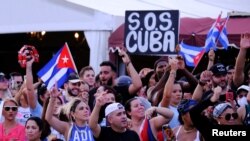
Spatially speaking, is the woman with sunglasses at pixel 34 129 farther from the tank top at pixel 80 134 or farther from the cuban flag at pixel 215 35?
the cuban flag at pixel 215 35

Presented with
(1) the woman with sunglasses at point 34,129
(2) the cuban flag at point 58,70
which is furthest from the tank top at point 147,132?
(2) the cuban flag at point 58,70

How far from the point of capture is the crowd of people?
718 centimetres

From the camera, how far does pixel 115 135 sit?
7703 millimetres

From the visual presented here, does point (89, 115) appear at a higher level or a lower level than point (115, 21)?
lower

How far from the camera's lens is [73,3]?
1410 centimetres

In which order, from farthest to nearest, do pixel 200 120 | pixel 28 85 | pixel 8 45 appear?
1. pixel 8 45
2. pixel 28 85
3. pixel 200 120

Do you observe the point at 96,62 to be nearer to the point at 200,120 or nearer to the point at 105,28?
the point at 105,28

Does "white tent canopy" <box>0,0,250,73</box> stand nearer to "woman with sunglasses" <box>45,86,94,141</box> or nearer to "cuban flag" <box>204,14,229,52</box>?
"cuban flag" <box>204,14,229,52</box>

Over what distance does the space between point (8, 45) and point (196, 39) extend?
6.03m

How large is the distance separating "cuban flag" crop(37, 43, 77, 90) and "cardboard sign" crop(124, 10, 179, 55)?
1.35 meters

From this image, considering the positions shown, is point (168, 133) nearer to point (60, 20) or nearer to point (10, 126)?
point (10, 126)

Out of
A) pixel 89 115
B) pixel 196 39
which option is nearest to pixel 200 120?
pixel 89 115

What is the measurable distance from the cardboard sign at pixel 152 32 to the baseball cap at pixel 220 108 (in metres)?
4.51

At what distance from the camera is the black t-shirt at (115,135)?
7.65 meters
